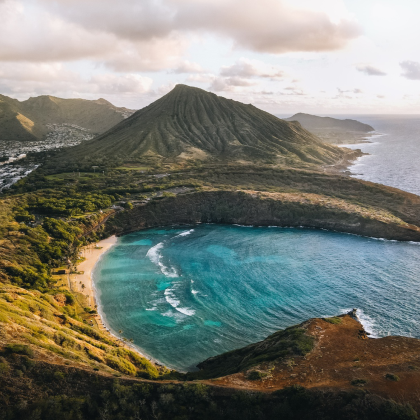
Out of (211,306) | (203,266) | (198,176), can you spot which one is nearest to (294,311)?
(211,306)

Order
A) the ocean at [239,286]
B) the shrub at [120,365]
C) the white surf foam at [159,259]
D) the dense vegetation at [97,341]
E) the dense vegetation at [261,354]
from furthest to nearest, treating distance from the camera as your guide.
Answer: the white surf foam at [159,259]
the ocean at [239,286]
the shrub at [120,365]
the dense vegetation at [261,354]
the dense vegetation at [97,341]

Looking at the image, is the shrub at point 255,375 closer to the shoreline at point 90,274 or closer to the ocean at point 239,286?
the ocean at point 239,286

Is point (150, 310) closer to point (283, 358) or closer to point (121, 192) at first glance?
point (283, 358)

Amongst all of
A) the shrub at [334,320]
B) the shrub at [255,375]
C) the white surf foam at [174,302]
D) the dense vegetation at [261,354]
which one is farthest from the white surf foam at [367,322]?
the white surf foam at [174,302]

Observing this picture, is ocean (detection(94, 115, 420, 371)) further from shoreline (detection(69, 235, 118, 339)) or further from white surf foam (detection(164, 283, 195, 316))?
shoreline (detection(69, 235, 118, 339))

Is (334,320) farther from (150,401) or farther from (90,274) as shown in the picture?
(90,274)

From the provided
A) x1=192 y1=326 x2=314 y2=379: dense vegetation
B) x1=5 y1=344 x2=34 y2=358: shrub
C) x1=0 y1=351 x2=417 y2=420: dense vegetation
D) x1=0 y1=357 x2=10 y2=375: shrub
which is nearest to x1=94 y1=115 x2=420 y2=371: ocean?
x1=192 y1=326 x2=314 y2=379: dense vegetation
